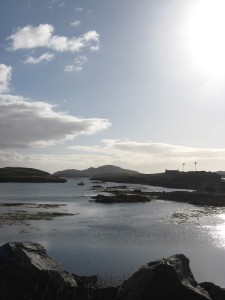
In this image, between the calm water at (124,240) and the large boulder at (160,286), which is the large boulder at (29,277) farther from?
the calm water at (124,240)

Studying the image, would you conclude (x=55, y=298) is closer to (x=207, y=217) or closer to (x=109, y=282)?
(x=109, y=282)

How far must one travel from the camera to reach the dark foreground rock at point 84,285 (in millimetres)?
16609

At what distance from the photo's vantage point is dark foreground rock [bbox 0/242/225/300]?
1661 cm

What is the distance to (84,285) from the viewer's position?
56.7ft

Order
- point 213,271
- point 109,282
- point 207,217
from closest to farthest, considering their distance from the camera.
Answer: point 109,282, point 213,271, point 207,217

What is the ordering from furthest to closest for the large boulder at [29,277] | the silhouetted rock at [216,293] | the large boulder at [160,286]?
the silhouetted rock at [216,293], the large boulder at [29,277], the large boulder at [160,286]

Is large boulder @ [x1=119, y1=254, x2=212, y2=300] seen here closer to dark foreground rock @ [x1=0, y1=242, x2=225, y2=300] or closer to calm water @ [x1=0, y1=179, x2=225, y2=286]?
dark foreground rock @ [x1=0, y1=242, x2=225, y2=300]

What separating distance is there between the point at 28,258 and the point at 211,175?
16847 cm

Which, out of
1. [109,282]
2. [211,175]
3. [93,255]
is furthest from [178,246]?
[211,175]

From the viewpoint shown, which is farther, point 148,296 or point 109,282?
point 109,282

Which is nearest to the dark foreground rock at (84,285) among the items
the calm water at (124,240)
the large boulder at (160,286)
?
the large boulder at (160,286)

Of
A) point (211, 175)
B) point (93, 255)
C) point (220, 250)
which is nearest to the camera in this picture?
→ point (93, 255)

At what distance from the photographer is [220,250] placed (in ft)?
124

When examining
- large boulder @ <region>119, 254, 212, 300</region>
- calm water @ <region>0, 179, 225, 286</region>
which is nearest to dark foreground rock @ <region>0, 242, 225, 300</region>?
large boulder @ <region>119, 254, 212, 300</region>
